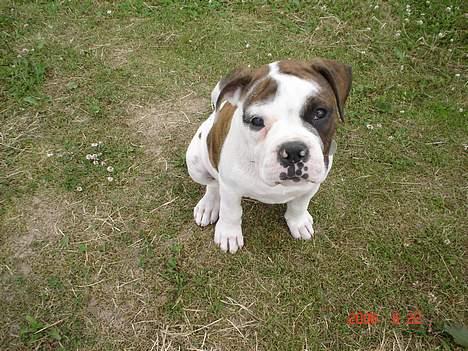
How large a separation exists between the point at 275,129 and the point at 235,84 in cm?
54

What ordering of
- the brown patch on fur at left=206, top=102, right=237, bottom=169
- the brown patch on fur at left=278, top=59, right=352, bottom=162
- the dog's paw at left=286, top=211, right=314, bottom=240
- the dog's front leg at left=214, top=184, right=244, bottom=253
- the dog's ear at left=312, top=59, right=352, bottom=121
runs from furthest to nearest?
1. the dog's paw at left=286, top=211, right=314, bottom=240
2. the dog's front leg at left=214, top=184, right=244, bottom=253
3. the brown patch on fur at left=206, top=102, right=237, bottom=169
4. the dog's ear at left=312, top=59, right=352, bottom=121
5. the brown patch on fur at left=278, top=59, right=352, bottom=162

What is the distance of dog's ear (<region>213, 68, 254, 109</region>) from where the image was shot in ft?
9.79

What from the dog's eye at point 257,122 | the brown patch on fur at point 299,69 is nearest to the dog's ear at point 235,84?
the brown patch on fur at point 299,69

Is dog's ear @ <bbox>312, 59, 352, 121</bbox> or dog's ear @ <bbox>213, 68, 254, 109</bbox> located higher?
dog's ear @ <bbox>312, 59, 352, 121</bbox>

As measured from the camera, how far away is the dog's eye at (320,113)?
2773mm

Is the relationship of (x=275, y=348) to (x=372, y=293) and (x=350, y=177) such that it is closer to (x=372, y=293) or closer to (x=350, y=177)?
(x=372, y=293)

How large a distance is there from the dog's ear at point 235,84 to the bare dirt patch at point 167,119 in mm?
1900

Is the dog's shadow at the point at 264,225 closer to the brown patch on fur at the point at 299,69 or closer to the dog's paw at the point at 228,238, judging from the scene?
the dog's paw at the point at 228,238

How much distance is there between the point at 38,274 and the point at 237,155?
222cm

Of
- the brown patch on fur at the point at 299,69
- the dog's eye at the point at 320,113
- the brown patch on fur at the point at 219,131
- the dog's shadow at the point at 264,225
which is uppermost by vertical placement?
the brown patch on fur at the point at 299,69

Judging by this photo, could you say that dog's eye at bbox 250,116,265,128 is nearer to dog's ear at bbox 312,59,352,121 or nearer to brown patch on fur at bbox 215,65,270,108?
brown patch on fur at bbox 215,65,270,108

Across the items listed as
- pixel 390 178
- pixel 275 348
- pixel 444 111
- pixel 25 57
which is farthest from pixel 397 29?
pixel 25 57

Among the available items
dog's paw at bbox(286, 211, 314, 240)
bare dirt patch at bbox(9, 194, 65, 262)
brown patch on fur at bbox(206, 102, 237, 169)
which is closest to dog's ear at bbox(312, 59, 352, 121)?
brown patch on fur at bbox(206, 102, 237, 169)

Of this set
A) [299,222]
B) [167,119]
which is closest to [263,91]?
[299,222]
